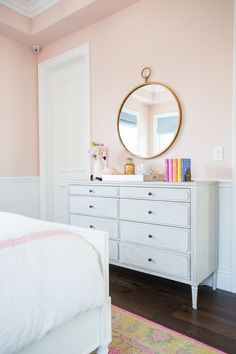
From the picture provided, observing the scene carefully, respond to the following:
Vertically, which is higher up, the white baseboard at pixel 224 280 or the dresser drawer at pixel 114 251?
the dresser drawer at pixel 114 251

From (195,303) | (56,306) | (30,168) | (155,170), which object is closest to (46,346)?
(56,306)

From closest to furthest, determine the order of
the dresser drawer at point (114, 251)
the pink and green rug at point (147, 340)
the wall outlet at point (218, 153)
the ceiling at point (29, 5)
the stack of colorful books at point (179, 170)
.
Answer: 1. the pink and green rug at point (147, 340)
2. the stack of colorful books at point (179, 170)
3. the wall outlet at point (218, 153)
4. the dresser drawer at point (114, 251)
5. the ceiling at point (29, 5)

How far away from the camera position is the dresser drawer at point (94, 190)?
2440mm

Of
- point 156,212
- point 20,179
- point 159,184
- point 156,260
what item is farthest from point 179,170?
point 20,179

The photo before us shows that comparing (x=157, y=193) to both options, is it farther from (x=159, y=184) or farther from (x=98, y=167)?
(x=98, y=167)

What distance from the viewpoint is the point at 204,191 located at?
6.83 ft

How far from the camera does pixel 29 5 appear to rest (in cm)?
333

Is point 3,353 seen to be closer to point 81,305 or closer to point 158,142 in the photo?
point 81,305

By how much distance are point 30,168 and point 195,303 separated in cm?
273

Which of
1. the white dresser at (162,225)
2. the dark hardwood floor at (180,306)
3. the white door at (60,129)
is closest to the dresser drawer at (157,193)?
the white dresser at (162,225)

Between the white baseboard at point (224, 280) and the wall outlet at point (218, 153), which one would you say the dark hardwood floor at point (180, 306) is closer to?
the white baseboard at point (224, 280)

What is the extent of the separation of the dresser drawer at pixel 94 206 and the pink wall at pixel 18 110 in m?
1.35

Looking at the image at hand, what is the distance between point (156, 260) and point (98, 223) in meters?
0.64

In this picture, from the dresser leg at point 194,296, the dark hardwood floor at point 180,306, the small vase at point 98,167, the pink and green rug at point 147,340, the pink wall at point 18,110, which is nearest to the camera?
the pink and green rug at point 147,340
